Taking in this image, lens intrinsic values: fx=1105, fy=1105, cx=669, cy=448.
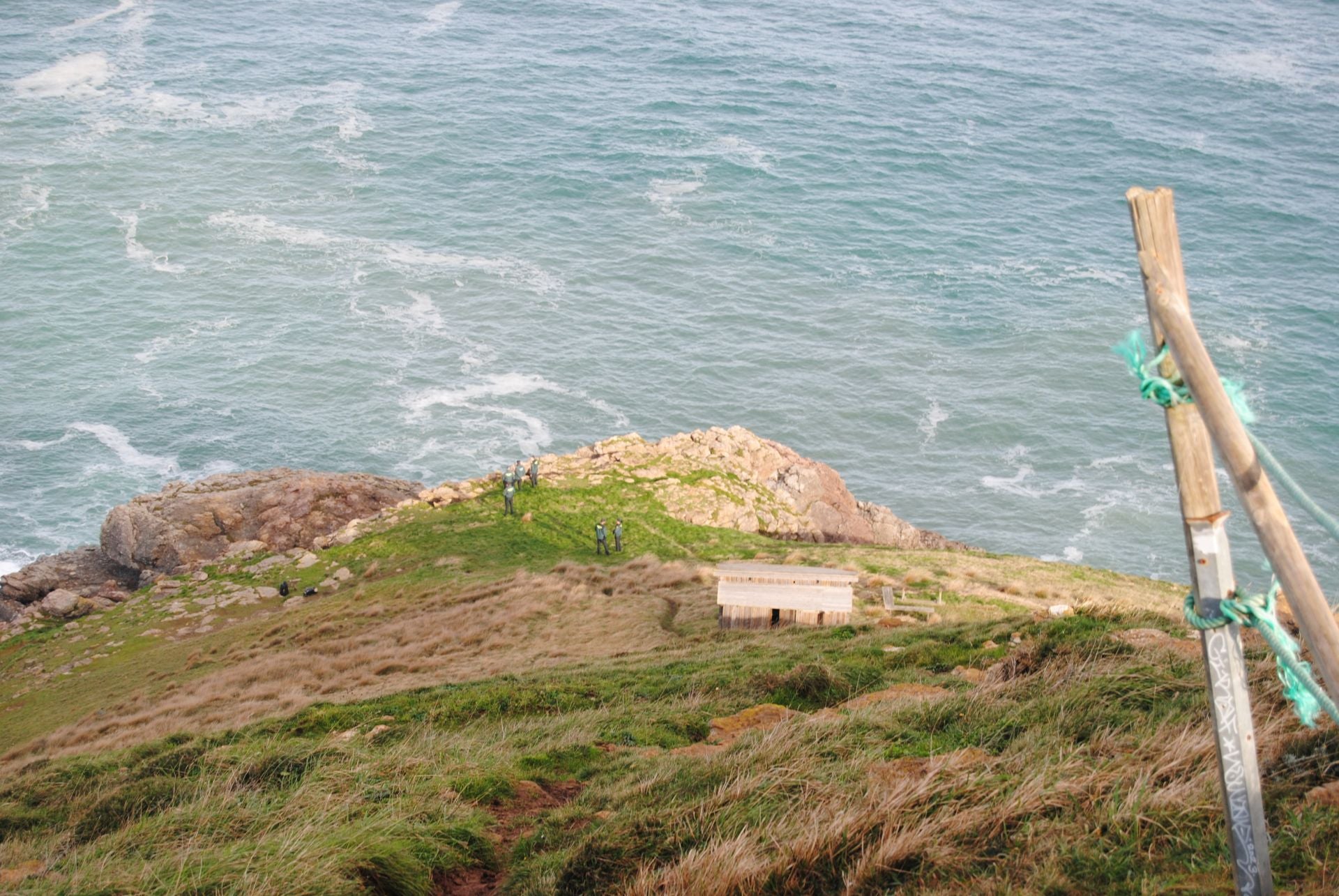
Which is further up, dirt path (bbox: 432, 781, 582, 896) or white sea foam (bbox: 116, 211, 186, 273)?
dirt path (bbox: 432, 781, 582, 896)

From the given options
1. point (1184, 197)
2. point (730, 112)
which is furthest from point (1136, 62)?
point (730, 112)

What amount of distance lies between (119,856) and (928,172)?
87596 mm

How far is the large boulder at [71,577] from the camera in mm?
42344

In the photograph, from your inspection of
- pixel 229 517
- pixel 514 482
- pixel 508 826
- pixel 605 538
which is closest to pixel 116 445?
pixel 229 517

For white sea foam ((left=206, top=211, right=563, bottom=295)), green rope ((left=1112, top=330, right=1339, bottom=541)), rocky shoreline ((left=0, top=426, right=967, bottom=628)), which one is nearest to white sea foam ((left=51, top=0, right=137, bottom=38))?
white sea foam ((left=206, top=211, right=563, bottom=295))

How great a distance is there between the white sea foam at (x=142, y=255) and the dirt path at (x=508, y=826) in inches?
Answer: 2676

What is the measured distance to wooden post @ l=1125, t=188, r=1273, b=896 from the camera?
6.67m

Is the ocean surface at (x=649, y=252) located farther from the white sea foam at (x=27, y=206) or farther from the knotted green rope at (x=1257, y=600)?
the knotted green rope at (x=1257, y=600)

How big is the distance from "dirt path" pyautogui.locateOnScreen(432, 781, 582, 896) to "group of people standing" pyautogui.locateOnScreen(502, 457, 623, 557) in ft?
75.0

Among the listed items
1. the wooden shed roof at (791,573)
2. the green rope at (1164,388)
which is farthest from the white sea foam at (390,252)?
the green rope at (1164,388)

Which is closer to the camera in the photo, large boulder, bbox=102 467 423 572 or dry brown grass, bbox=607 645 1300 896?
dry brown grass, bbox=607 645 1300 896

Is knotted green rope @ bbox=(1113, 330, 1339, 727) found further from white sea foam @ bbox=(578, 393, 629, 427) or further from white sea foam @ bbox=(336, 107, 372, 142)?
white sea foam @ bbox=(336, 107, 372, 142)

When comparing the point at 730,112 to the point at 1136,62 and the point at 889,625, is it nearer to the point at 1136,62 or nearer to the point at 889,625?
the point at 1136,62

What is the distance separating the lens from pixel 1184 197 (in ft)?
280
